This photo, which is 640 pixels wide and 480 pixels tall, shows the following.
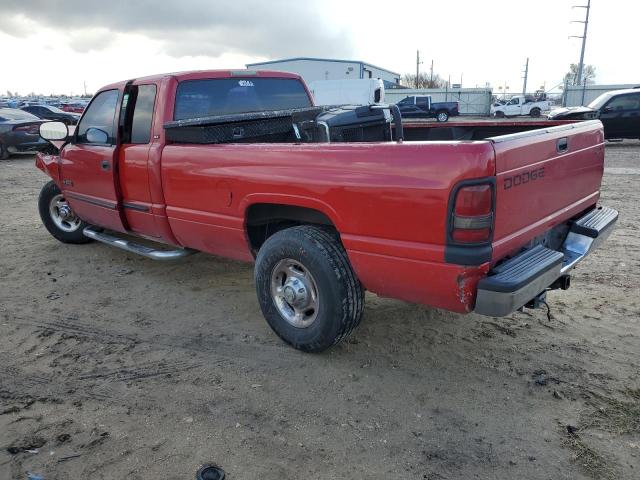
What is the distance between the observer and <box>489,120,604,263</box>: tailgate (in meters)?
2.66

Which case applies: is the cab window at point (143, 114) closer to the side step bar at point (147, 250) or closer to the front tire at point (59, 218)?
the side step bar at point (147, 250)

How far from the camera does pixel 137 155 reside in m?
4.49

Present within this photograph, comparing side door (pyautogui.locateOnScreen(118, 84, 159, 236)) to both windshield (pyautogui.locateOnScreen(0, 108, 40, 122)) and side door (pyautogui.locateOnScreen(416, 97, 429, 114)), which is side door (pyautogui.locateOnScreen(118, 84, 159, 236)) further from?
side door (pyautogui.locateOnScreen(416, 97, 429, 114))

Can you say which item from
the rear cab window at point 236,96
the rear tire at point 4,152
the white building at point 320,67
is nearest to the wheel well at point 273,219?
the rear cab window at point 236,96

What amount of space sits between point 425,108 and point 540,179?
34327mm

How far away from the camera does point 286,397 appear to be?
3102 mm

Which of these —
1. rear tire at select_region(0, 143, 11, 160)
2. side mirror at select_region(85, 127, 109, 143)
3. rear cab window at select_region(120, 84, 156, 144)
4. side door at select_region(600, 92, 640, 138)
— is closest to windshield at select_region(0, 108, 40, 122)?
rear tire at select_region(0, 143, 11, 160)

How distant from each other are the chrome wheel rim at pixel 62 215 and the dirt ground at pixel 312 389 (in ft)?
5.05

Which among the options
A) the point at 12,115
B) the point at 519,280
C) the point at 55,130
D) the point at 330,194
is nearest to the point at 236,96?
the point at 55,130

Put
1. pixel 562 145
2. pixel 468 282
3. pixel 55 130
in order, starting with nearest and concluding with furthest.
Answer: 1. pixel 468 282
2. pixel 562 145
3. pixel 55 130

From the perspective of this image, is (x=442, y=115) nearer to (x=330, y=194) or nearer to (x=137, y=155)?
(x=137, y=155)

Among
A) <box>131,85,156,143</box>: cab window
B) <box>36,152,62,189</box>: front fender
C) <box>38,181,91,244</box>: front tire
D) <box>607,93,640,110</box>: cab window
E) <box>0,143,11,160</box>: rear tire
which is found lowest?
<box>0,143,11,160</box>: rear tire

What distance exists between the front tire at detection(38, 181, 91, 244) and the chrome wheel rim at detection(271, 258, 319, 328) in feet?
12.3

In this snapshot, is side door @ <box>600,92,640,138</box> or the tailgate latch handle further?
side door @ <box>600,92,640,138</box>
